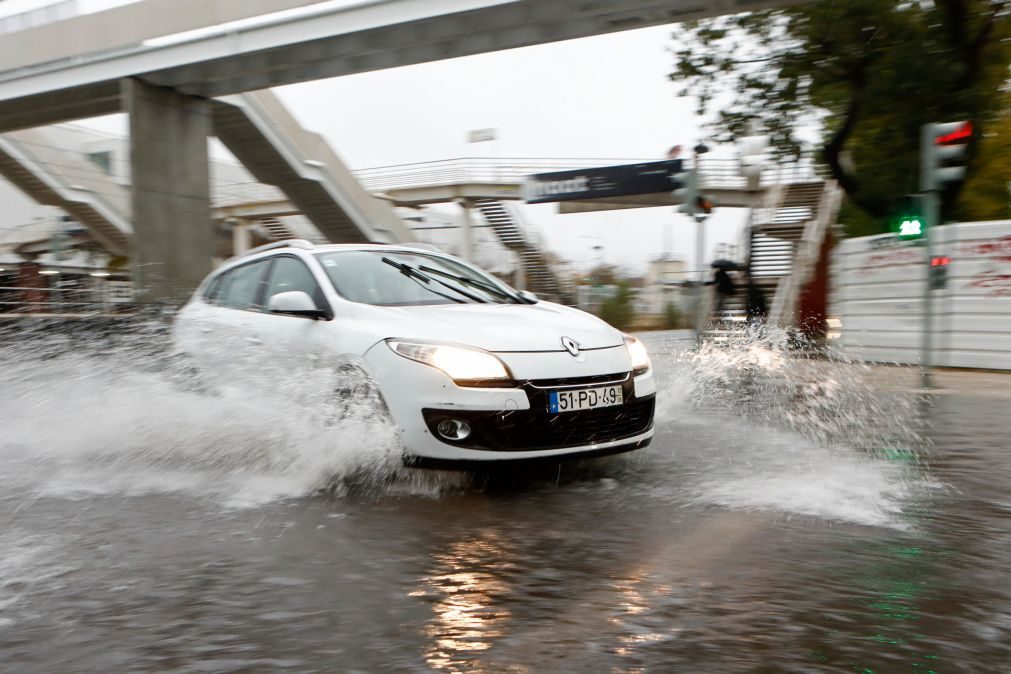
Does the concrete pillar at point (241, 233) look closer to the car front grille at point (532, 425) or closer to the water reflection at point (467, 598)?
the car front grille at point (532, 425)

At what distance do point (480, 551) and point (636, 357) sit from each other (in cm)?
223

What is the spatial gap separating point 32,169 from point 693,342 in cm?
2087

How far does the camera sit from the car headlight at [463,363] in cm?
517

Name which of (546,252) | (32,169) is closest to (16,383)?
(32,169)

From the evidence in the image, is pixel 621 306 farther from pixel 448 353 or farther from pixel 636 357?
pixel 448 353

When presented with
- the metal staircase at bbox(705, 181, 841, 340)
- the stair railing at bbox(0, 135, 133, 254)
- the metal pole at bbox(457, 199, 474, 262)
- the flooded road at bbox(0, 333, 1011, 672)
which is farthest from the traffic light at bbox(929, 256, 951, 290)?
the stair railing at bbox(0, 135, 133, 254)

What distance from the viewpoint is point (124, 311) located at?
17.4m

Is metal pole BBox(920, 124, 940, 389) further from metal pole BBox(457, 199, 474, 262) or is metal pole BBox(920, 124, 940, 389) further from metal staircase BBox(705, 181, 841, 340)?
metal pole BBox(457, 199, 474, 262)

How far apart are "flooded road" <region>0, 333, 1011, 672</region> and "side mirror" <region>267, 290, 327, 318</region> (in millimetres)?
569

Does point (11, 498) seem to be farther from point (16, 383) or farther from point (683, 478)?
point (16, 383)

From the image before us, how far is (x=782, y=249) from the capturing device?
87.1 feet

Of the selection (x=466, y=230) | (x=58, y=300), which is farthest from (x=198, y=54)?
(x=466, y=230)

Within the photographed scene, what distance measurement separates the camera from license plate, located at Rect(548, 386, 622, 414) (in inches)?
207

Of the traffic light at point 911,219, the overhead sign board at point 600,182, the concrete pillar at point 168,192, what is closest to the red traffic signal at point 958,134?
the traffic light at point 911,219
